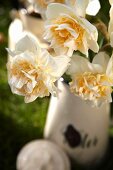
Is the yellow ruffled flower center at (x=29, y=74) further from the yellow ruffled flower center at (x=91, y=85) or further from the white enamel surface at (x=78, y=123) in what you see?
the white enamel surface at (x=78, y=123)

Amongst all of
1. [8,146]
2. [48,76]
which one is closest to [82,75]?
[48,76]

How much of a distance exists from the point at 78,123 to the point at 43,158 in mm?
80

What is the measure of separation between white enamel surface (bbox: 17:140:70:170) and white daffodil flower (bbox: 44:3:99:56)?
0.32 meters

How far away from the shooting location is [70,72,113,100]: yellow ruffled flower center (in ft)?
1.29

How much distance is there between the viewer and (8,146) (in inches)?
30.1

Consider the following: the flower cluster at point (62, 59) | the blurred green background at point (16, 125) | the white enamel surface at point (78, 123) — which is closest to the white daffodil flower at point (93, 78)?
the flower cluster at point (62, 59)

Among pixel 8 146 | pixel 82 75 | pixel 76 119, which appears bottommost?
pixel 8 146

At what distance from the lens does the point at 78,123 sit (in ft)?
2.17

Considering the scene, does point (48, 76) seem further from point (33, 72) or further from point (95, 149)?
point (95, 149)

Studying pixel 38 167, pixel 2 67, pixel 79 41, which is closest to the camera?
pixel 79 41

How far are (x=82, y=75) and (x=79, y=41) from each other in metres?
0.04

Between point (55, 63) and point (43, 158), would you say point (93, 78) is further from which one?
point (43, 158)

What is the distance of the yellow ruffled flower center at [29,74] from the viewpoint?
379 mm

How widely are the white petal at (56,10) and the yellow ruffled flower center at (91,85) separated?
0.06 meters
